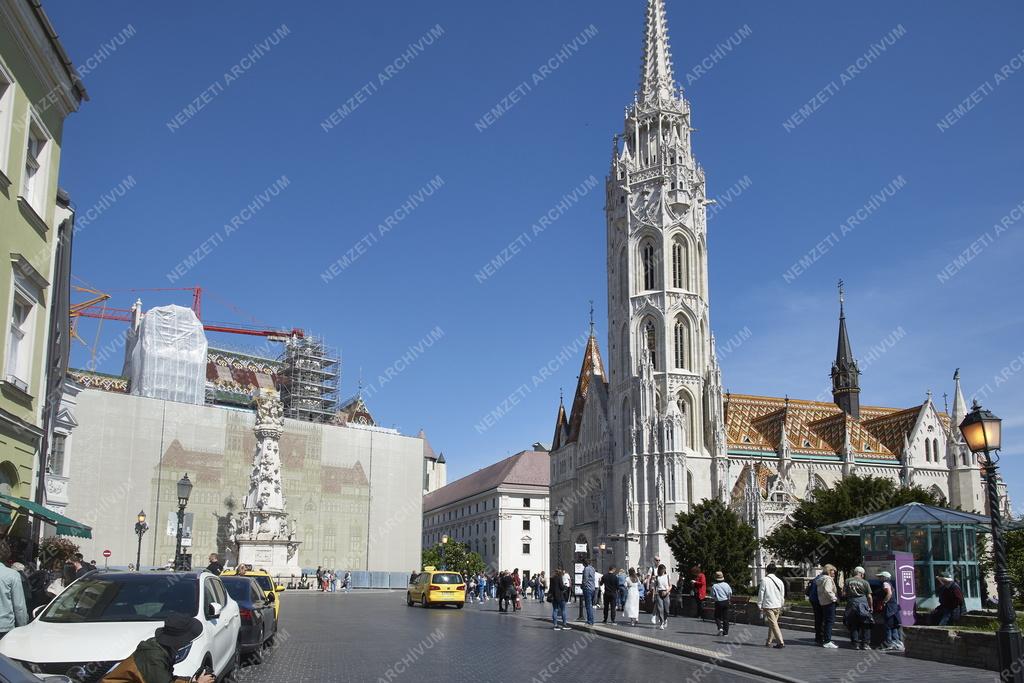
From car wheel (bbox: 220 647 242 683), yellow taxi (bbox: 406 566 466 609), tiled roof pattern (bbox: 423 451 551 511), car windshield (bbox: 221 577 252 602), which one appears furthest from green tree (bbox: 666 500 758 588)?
tiled roof pattern (bbox: 423 451 551 511)

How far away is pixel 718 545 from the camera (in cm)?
4353

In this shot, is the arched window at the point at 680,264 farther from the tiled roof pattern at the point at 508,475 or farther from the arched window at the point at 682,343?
the tiled roof pattern at the point at 508,475

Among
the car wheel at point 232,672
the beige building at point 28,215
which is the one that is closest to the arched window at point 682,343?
the beige building at point 28,215

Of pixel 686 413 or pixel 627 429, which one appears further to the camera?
pixel 627 429

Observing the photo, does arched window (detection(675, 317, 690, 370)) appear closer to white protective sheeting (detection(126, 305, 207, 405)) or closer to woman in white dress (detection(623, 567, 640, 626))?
white protective sheeting (detection(126, 305, 207, 405))

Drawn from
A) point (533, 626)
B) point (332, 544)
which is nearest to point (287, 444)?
point (332, 544)

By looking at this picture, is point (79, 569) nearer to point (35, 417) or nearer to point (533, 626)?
point (35, 417)

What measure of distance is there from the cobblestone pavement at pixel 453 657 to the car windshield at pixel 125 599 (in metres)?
2.88

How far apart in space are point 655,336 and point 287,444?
27754 mm

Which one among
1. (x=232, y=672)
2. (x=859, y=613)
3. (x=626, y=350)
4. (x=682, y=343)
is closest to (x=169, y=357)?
(x=626, y=350)

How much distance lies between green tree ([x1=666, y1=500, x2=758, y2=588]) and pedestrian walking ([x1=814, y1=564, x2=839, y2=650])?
23154 mm

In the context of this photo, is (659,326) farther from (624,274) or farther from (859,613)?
(859,613)

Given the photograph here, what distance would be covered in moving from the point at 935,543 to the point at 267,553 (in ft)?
124

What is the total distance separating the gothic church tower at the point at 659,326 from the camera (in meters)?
65.1
